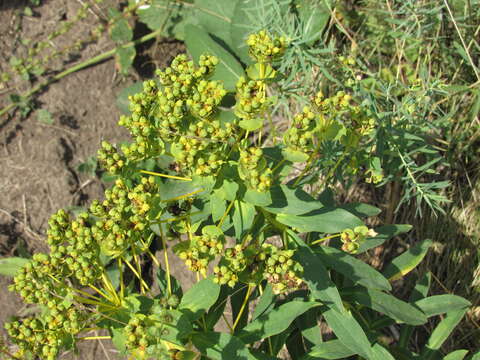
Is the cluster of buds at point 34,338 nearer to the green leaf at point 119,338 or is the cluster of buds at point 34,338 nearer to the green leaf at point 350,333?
the green leaf at point 119,338

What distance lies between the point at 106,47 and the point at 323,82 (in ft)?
6.53

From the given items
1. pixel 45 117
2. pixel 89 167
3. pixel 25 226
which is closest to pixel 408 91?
pixel 89 167

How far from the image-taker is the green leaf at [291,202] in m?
1.86

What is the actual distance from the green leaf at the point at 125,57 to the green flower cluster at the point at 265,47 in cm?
248

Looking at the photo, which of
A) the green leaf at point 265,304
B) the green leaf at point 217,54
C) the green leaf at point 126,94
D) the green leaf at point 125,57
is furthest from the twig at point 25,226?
the green leaf at point 265,304

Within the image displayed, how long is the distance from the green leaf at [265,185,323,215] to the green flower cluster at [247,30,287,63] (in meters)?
0.51

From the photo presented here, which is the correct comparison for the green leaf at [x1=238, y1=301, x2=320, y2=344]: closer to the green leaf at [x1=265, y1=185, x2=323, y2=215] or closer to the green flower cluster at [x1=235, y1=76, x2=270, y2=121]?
the green leaf at [x1=265, y1=185, x2=323, y2=215]

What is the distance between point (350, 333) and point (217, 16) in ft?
8.42

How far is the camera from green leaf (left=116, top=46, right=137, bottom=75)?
4.05 m

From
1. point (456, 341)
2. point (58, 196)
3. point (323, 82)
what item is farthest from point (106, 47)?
point (456, 341)

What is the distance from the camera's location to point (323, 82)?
134 inches

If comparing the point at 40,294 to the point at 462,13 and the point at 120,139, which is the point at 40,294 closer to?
the point at 120,139

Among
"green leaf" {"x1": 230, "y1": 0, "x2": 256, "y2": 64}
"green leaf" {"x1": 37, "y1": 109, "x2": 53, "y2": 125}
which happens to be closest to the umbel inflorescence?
"green leaf" {"x1": 230, "y1": 0, "x2": 256, "y2": 64}

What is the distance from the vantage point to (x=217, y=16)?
3.64 m
